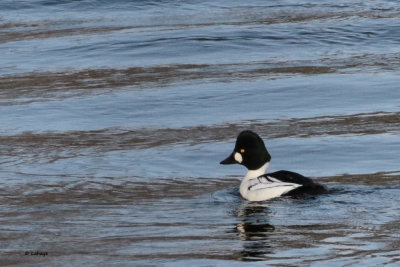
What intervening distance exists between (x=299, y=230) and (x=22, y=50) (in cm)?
1183

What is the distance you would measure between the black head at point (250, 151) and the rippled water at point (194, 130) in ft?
1.13

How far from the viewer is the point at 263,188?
8.77 m

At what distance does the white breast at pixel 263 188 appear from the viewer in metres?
8.58

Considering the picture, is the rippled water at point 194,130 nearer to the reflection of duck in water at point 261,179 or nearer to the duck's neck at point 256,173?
the reflection of duck in water at point 261,179

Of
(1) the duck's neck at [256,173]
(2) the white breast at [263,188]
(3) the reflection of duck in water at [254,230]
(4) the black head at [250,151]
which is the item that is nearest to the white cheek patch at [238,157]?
(4) the black head at [250,151]

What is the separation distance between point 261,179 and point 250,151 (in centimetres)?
36

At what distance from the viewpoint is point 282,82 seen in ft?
47.6

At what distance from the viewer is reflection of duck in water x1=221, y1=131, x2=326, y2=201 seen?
27.8ft

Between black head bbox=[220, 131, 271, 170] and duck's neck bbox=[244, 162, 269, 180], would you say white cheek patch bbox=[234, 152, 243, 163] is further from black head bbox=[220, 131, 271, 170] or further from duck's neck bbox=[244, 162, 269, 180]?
duck's neck bbox=[244, 162, 269, 180]

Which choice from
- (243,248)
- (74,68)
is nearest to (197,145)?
(243,248)

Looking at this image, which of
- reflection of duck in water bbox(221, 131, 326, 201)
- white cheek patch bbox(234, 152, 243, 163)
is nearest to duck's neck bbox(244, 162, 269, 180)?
reflection of duck in water bbox(221, 131, 326, 201)

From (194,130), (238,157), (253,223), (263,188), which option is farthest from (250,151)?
(194,130)

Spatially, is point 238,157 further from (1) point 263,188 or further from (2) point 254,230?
(2) point 254,230

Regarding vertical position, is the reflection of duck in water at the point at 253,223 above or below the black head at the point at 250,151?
below
